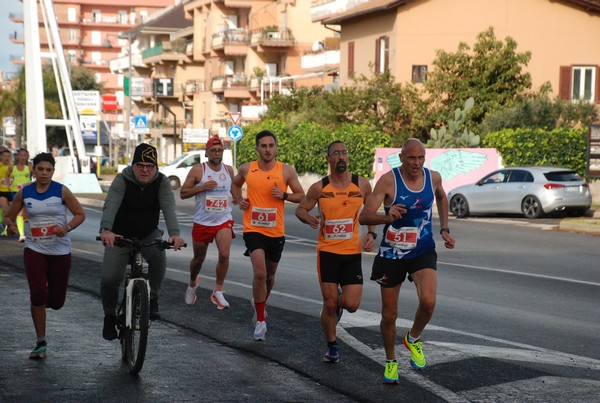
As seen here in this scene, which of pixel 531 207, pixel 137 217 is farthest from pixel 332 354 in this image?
pixel 531 207

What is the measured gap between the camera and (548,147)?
3753 cm

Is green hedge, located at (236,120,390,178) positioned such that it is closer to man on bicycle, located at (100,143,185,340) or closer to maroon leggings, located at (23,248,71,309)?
maroon leggings, located at (23,248,71,309)

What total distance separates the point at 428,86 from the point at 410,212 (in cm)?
3889

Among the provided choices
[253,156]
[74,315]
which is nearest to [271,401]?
[74,315]

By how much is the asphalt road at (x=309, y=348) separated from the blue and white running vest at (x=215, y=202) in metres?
0.92

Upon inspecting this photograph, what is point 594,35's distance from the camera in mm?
49469

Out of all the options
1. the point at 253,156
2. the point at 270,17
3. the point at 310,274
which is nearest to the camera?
the point at 310,274

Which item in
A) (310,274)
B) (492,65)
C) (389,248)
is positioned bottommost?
(310,274)

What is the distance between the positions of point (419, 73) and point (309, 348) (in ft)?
135

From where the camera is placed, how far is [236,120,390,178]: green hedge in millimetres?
44344

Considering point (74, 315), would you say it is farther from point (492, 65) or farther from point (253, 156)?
point (253, 156)

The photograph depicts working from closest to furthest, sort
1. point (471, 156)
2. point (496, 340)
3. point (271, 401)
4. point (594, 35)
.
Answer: point (271, 401)
point (496, 340)
point (471, 156)
point (594, 35)

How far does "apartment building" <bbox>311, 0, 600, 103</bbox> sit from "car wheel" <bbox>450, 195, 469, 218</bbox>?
14.7 metres

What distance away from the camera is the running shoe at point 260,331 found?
408 inches
